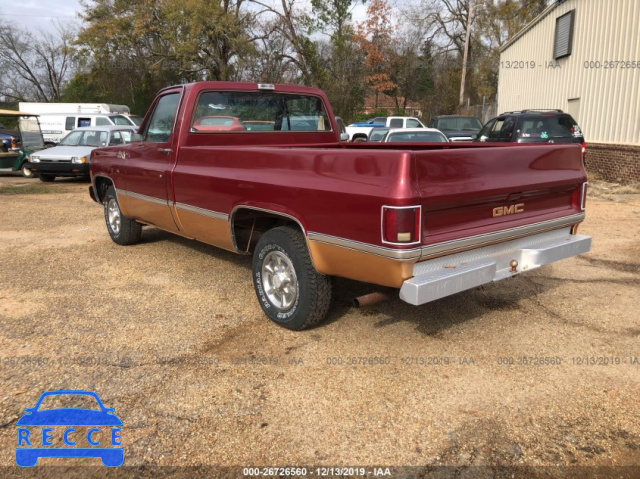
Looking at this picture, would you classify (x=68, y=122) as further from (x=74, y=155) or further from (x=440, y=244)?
(x=440, y=244)

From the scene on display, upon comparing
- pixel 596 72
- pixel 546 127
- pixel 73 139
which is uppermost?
pixel 596 72

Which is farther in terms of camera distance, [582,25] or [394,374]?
[582,25]

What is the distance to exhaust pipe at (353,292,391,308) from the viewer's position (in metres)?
3.48

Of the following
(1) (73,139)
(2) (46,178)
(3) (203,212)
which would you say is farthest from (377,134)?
(3) (203,212)

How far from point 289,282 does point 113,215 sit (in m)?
4.02

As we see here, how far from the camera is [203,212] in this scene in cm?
477

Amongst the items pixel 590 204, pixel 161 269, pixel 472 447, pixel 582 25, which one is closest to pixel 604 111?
pixel 582 25

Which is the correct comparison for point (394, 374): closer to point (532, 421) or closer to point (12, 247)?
point (532, 421)

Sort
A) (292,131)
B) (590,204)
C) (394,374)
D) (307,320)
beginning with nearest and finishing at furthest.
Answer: (394,374) < (307,320) < (292,131) < (590,204)

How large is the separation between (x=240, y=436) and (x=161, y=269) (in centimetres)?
348

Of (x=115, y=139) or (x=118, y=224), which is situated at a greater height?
(x=115, y=139)

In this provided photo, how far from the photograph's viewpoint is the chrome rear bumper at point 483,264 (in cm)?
317

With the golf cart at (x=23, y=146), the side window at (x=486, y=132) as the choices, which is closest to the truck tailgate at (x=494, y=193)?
the side window at (x=486, y=132)

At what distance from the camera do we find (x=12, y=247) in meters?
7.22
